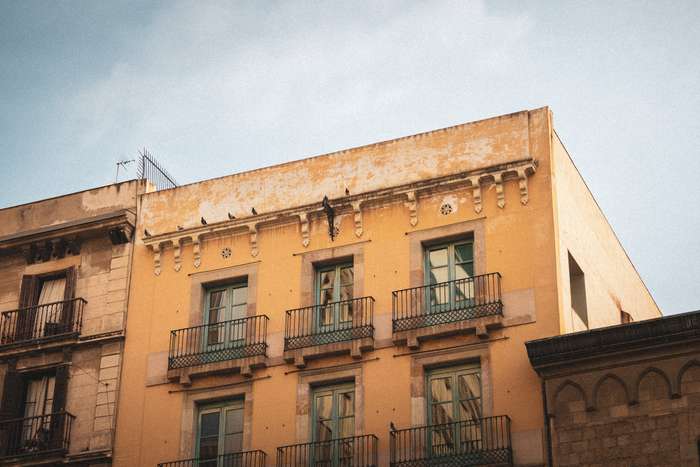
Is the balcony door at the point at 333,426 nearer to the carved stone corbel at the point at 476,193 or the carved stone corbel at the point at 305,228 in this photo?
the carved stone corbel at the point at 305,228

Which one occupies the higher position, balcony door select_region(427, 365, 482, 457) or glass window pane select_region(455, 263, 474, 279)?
glass window pane select_region(455, 263, 474, 279)

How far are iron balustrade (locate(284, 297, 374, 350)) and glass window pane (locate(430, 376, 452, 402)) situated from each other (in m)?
1.89

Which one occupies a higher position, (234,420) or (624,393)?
(234,420)

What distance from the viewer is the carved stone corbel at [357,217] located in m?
31.7

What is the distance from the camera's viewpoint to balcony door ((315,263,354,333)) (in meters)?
30.9

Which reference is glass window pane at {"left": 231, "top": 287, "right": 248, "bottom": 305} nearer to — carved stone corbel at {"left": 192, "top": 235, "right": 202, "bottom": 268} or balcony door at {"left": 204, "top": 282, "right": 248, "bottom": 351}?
balcony door at {"left": 204, "top": 282, "right": 248, "bottom": 351}

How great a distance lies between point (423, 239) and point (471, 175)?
6.00ft

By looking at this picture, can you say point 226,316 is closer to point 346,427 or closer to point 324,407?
point 324,407

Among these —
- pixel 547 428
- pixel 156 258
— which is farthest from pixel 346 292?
pixel 547 428

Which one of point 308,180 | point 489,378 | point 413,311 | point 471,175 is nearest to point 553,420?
point 489,378

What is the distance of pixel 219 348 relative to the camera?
3188 centimetres

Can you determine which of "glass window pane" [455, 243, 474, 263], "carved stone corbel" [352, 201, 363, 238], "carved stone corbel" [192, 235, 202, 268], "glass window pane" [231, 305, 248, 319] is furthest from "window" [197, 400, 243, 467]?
"glass window pane" [455, 243, 474, 263]

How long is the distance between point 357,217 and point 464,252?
2833 mm

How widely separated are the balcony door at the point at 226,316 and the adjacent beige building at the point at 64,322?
2.38 m
